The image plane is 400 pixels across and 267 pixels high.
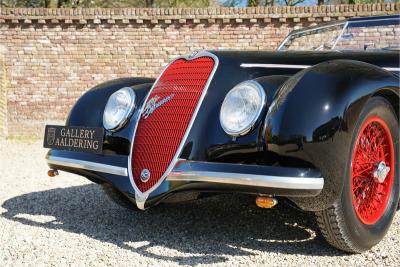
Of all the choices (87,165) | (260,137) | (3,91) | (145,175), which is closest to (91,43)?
(3,91)

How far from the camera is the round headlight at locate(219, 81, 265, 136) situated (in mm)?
2426

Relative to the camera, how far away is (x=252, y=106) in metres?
2.45

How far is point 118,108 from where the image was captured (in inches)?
Answer: 121

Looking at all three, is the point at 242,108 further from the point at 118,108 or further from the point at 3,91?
the point at 3,91

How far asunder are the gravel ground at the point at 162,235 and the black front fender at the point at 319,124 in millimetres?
473

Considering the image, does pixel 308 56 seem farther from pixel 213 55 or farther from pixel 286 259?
pixel 286 259

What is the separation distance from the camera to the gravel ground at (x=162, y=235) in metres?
2.56

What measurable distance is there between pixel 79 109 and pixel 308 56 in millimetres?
1542

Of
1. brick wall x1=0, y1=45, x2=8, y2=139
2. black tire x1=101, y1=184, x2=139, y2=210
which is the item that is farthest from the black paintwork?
brick wall x1=0, y1=45, x2=8, y2=139

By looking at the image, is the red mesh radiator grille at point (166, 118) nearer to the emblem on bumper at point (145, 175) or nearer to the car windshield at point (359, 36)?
the emblem on bumper at point (145, 175)

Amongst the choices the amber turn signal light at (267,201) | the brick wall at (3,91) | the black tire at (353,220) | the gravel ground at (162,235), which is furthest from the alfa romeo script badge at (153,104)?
the brick wall at (3,91)

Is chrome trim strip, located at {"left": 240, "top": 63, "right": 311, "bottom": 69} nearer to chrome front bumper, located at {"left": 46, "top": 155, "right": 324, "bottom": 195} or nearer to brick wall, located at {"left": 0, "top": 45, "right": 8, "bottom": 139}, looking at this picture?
chrome front bumper, located at {"left": 46, "top": 155, "right": 324, "bottom": 195}

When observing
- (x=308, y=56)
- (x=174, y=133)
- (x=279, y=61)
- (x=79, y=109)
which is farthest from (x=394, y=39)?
(x=79, y=109)

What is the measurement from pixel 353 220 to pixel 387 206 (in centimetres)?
42
